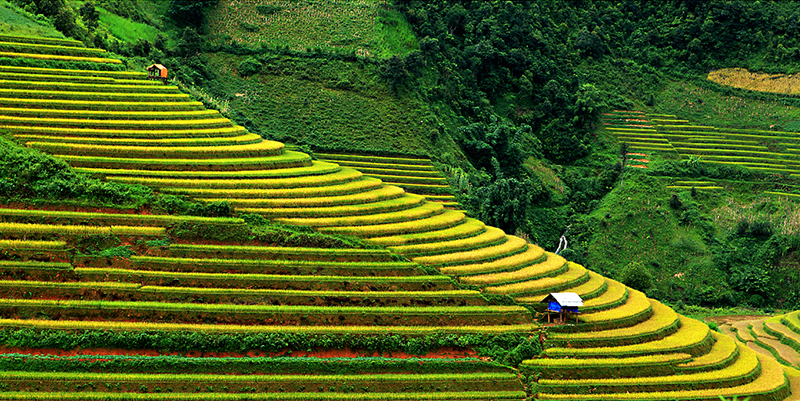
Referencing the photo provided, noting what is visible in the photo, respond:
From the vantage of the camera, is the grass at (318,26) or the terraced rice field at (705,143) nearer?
the terraced rice field at (705,143)

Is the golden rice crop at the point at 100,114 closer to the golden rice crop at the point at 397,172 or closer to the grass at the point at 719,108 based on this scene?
the golden rice crop at the point at 397,172

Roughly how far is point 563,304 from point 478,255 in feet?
19.2

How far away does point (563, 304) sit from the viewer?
30.3 m

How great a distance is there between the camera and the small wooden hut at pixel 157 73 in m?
41.7

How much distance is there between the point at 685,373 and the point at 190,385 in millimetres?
21127

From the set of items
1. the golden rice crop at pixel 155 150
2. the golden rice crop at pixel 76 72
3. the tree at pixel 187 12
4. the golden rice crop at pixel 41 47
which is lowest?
the golden rice crop at pixel 155 150

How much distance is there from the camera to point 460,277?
32594 mm

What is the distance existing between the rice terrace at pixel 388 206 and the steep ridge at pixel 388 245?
0.14 metres

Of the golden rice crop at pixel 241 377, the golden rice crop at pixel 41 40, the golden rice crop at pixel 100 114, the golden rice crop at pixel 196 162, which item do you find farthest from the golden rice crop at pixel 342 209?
the golden rice crop at pixel 41 40

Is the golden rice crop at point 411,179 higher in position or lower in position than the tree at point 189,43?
lower

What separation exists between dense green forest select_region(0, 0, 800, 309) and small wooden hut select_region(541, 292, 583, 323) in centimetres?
1401

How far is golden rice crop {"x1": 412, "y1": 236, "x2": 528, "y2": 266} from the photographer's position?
109 ft

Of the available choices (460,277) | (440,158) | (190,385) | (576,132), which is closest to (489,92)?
(576,132)

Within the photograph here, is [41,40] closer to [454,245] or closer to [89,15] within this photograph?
[89,15]
